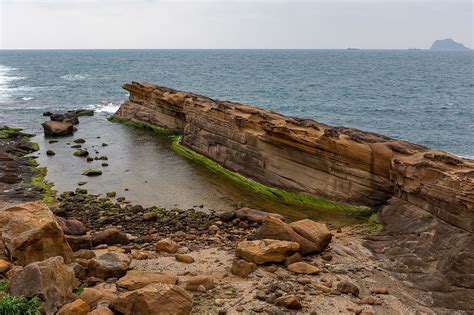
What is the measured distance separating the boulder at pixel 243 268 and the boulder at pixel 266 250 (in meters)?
0.35

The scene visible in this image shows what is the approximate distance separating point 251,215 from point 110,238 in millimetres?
7551

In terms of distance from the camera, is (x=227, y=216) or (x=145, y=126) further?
(x=145, y=126)

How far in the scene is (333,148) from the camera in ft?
86.5

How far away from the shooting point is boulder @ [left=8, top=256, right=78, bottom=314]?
1185 centimetres

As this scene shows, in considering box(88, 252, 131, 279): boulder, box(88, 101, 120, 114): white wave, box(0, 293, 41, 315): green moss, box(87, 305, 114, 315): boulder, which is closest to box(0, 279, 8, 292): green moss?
box(0, 293, 41, 315): green moss

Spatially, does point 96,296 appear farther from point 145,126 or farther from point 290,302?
point 145,126

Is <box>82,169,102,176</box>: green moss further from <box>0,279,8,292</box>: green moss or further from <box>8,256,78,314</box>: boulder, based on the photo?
<box>8,256,78,314</box>: boulder

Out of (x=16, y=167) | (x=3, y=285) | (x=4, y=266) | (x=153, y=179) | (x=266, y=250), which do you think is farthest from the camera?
(x=16, y=167)

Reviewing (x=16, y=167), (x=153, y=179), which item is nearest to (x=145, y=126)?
(x=16, y=167)

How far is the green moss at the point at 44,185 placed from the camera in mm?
27900

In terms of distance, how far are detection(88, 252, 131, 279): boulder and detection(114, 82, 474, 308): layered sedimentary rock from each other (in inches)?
427

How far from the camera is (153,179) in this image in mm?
32344

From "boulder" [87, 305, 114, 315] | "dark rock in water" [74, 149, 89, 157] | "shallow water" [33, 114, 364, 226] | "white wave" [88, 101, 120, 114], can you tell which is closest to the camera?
"boulder" [87, 305, 114, 315]

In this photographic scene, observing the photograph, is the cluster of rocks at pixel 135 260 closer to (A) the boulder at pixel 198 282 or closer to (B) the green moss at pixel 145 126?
(A) the boulder at pixel 198 282
